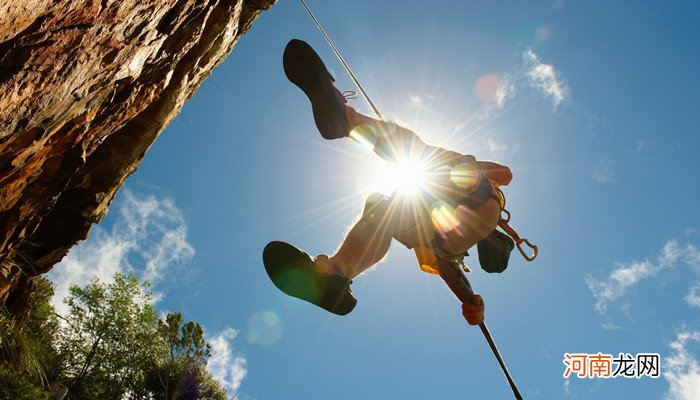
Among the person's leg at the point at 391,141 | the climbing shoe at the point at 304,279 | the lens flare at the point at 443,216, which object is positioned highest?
the person's leg at the point at 391,141

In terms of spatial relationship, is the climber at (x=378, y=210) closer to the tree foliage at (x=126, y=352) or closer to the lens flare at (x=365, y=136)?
the lens flare at (x=365, y=136)

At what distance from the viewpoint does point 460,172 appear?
2617 mm

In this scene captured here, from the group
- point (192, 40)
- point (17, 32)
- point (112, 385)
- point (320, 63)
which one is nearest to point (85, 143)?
point (192, 40)

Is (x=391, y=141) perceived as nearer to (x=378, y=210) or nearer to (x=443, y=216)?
(x=378, y=210)

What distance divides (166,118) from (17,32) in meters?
3.79

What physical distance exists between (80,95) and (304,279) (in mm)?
1938

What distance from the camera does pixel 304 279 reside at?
2.35 m

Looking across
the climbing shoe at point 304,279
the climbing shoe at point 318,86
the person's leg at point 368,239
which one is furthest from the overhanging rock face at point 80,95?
the person's leg at point 368,239

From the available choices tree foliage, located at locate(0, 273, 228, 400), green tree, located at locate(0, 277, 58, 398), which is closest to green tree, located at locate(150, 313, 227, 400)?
tree foliage, located at locate(0, 273, 228, 400)

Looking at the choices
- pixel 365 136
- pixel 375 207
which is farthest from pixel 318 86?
pixel 375 207

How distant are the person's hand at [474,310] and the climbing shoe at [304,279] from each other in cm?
149

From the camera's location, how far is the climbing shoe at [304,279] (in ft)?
7.65

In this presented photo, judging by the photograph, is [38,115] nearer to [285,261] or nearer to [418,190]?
[285,261]

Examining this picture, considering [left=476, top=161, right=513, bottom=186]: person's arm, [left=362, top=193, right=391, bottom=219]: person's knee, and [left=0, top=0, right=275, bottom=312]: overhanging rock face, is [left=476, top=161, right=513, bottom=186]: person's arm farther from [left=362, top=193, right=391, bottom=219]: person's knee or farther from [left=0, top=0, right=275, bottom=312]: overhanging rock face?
[left=0, top=0, right=275, bottom=312]: overhanging rock face
